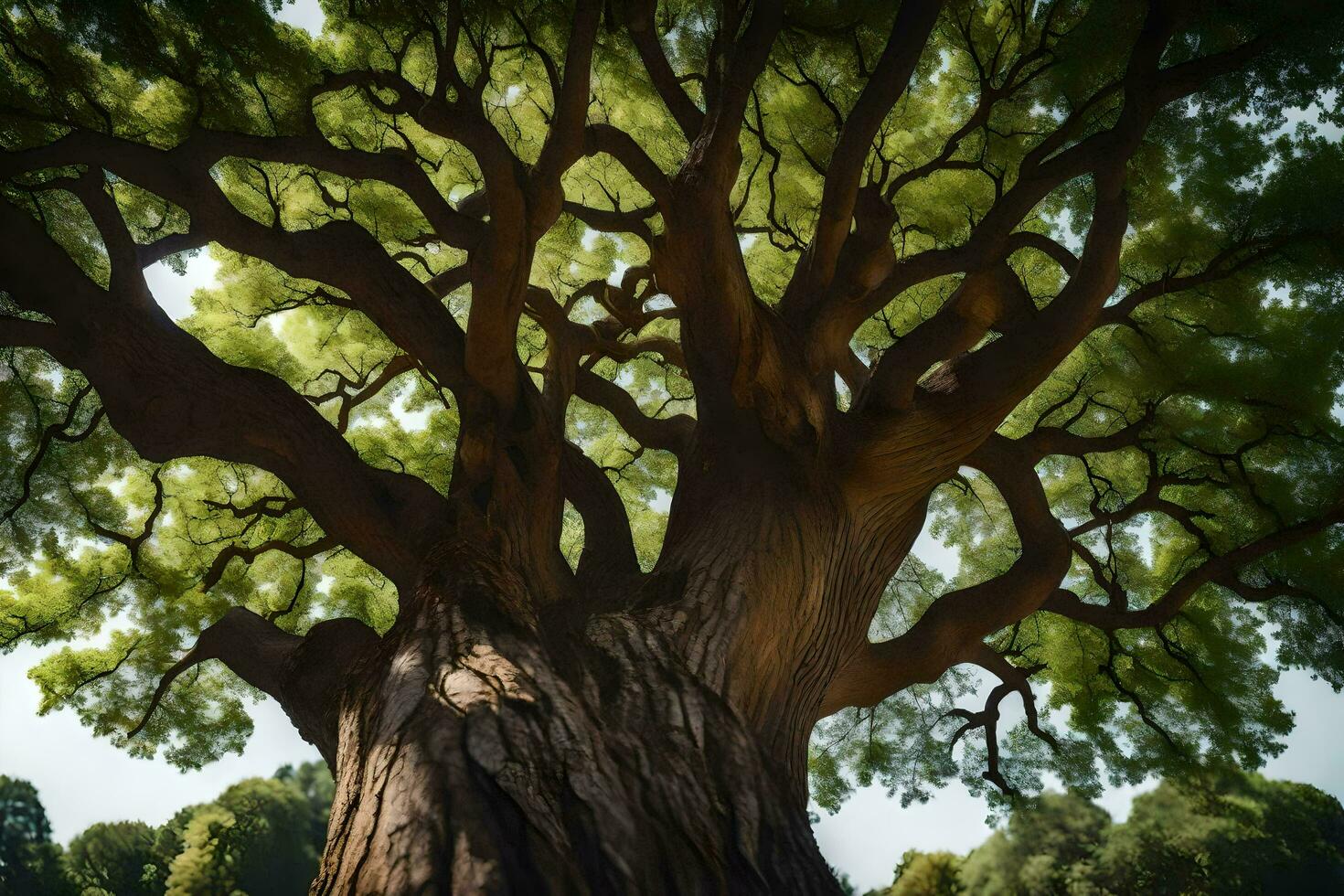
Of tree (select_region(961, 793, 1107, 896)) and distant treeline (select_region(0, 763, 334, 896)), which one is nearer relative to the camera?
tree (select_region(961, 793, 1107, 896))

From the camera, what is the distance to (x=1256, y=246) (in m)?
5.20

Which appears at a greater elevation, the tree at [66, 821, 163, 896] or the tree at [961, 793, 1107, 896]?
the tree at [66, 821, 163, 896]

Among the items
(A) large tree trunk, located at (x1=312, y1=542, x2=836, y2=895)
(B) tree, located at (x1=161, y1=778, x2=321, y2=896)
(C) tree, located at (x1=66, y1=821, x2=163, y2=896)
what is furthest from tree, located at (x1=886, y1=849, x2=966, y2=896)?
(C) tree, located at (x1=66, y1=821, x2=163, y2=896)

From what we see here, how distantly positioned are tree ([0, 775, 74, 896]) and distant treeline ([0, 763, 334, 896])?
2 cm

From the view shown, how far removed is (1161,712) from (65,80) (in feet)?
28.0

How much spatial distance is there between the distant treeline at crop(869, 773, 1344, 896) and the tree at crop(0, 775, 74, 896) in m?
15.9

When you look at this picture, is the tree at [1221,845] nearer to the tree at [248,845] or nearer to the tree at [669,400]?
the tree at [669,400]

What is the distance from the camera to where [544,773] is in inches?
88.5

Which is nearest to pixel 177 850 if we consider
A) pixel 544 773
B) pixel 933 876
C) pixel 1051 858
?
pixel 933 876

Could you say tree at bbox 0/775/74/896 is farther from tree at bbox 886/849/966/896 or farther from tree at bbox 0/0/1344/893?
tree at bbox 886/849/966/896

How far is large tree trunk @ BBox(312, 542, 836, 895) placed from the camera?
1987 millimetres

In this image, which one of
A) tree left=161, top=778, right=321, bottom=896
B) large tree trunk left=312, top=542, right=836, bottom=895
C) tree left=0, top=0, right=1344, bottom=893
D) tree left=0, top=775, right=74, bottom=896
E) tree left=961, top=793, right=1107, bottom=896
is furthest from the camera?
tree left=161, top=778, right=321, bottom=896

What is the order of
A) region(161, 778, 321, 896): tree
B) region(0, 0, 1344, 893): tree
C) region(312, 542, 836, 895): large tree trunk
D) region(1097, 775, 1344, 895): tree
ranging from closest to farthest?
region(312, 542, 836, 895): large tree trunk → region(0, 0, 1344, 893): tree → region(1097, 775, 1344, 895): tree → region(161, 778, 321, 896): tree

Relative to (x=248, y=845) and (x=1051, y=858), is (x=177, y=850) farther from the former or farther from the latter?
(x=1051, y=858)
